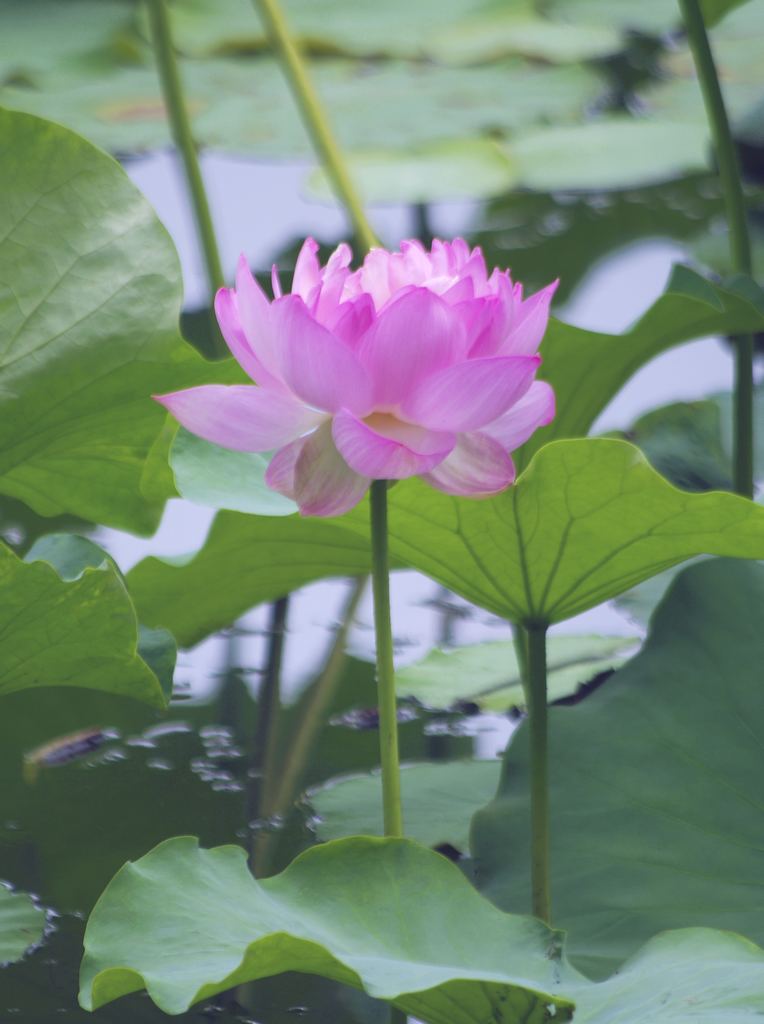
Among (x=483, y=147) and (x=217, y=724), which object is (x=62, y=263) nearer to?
(x=217, y=724)

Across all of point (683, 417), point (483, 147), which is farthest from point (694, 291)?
point (483, 147)

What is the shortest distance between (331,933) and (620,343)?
1.59 ft

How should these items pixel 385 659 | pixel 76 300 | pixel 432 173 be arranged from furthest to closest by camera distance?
pixel 432 173 → pixel 76 300 → pixel 385 659

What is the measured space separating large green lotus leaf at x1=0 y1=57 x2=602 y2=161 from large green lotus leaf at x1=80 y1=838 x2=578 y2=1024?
1771 mm

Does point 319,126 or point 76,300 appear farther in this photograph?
point 319,126

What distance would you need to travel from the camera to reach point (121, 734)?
1.03m

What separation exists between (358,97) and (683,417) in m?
1.43

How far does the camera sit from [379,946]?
0.62m

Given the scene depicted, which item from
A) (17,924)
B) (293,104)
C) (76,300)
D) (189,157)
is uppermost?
(293,104)

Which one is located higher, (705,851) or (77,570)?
(77,570)

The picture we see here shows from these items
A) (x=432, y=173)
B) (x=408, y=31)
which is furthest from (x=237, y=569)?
(x=408, y=31)

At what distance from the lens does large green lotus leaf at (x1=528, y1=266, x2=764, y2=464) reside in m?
0.94

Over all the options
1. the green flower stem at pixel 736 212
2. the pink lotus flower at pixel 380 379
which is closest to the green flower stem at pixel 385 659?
the pink lotus flower at pixel 380 379

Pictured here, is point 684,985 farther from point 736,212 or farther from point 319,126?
point 319,126
